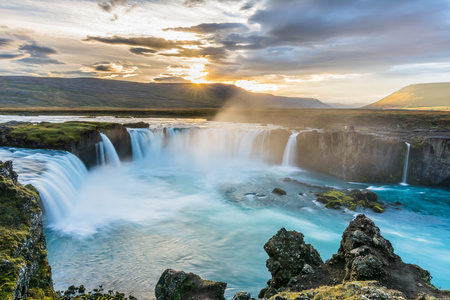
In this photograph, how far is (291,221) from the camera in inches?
894

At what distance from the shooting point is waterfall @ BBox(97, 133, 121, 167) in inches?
1457

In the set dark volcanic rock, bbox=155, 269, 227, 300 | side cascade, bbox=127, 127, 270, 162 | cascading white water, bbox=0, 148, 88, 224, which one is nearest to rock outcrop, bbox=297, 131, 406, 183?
side cascade, bbox=127, 127, 270, 162

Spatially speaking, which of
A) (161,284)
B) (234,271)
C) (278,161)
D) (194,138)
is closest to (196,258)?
(234,271)

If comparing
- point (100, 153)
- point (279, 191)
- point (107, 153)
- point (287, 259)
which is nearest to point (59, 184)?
point (100, 153)

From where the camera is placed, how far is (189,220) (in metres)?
22.6

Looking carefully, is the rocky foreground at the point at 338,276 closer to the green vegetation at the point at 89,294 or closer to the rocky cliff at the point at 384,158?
the green vegetation at the point at 89,294

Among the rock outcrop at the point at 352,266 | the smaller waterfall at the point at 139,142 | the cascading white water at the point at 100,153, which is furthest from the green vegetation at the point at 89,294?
the smaller waterfall at the point at 139,142

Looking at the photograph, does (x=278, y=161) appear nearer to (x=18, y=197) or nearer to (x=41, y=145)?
(x=41, y=145)

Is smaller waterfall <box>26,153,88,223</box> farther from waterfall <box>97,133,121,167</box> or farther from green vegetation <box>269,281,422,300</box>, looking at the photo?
green vegetation <box>269,281,422,300</box>

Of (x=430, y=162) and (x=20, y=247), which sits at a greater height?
(x=20, y=247)

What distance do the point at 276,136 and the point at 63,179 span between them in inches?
1285

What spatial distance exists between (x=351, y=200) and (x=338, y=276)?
20.4 metres

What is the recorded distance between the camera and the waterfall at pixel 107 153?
3700 centimetres

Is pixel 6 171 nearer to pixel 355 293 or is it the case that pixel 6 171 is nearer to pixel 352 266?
pixel 355 293
